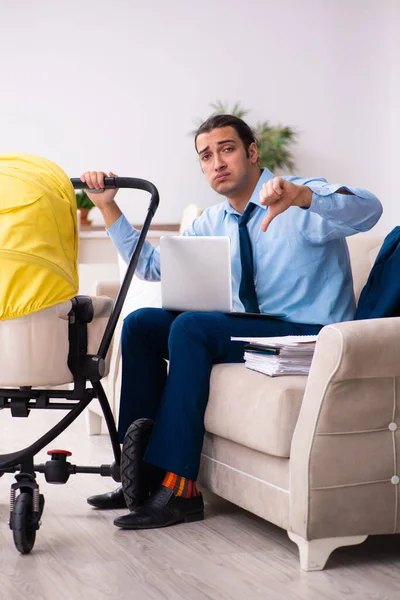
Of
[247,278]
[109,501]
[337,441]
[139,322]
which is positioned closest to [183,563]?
[337,441]

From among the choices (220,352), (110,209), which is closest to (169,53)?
(110,209)

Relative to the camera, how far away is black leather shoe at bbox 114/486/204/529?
2.18 m

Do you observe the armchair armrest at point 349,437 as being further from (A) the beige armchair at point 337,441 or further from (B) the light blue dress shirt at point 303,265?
(B) the light blue dress shirt at point 303,265

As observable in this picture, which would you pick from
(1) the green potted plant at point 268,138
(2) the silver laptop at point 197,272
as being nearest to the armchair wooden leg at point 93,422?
(2) the silver laptop at point 197,272

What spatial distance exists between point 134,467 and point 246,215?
2.65ft

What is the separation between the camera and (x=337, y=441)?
1819 millimetres

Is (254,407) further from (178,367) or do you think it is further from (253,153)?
(253,153)

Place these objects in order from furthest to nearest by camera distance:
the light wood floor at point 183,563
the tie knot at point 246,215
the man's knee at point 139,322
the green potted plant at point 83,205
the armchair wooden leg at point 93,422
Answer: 1. the green potted plant at point 83,205
2. the armchair wooden leg at point 93,422
3. the tie knot at point 246,215
4. the man's knee at point 139,322
5. the light wood floor at point 183,563

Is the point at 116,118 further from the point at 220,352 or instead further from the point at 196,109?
the point at 220,352

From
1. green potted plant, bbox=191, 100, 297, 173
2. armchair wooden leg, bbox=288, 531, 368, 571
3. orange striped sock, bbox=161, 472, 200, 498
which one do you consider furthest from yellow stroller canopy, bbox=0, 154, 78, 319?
green potted plant, bbox=191, 100, 297, 173

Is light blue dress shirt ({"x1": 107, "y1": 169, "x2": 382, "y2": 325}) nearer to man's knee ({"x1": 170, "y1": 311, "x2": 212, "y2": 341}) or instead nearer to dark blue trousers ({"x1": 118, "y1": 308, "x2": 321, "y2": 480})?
dark blue trousers ({"x1": 118, "y1": 308, "x2": 321, "y2": 480})

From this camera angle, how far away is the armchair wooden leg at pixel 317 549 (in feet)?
6.00

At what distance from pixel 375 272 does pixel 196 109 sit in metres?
4.14

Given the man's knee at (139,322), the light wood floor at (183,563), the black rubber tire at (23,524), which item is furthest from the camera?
the man's knee at (139,322)
